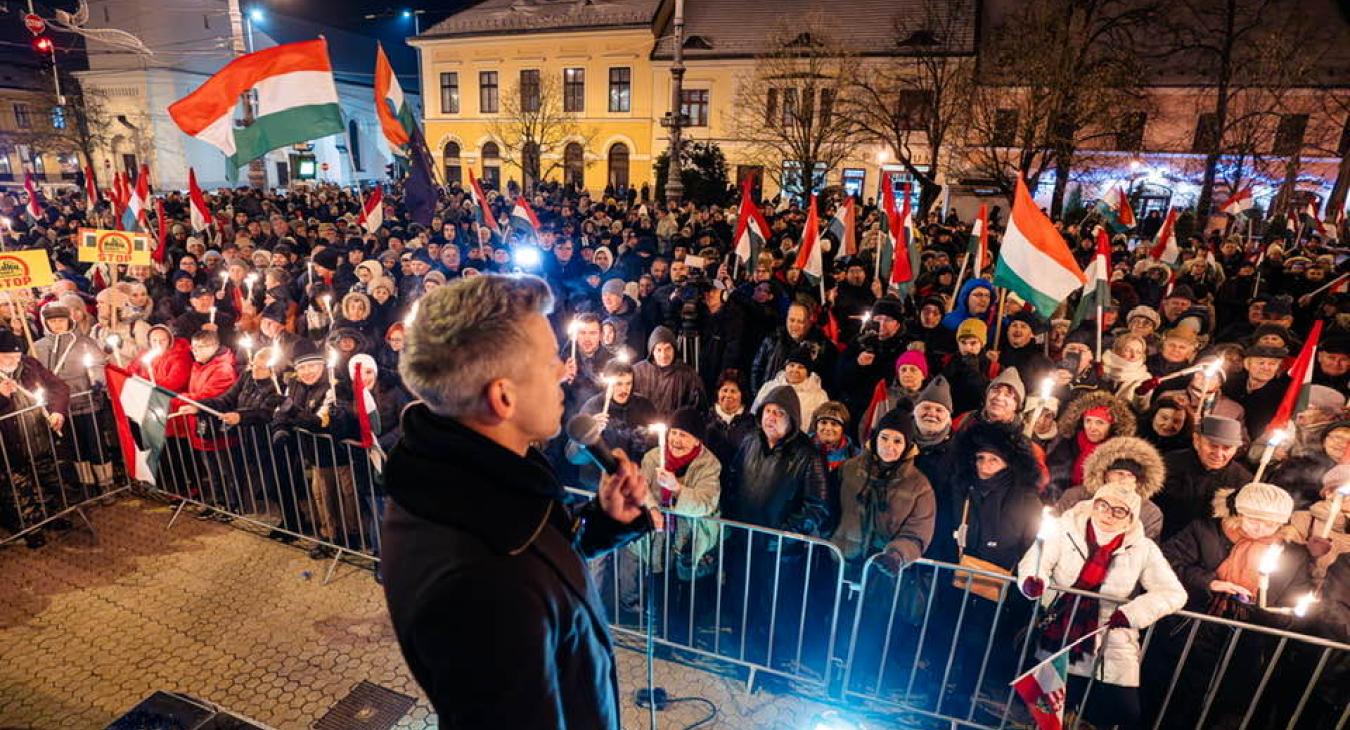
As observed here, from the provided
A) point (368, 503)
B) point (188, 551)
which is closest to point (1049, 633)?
point (368, 503)

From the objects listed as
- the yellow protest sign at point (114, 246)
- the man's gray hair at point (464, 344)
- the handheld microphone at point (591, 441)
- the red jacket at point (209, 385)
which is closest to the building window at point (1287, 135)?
the handheld microphone at point (591, 441)

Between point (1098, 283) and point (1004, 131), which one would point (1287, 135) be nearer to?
point (1004, 131)

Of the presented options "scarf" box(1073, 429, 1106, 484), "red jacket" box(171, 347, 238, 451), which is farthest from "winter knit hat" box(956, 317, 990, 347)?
"red jacket" box(171, 347, 238, 451)

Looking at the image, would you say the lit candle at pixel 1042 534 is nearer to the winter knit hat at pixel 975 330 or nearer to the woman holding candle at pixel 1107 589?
the woman holding candle at pixel 1107 589

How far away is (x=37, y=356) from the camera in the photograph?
20.1ft

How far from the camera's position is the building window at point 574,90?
4019cm

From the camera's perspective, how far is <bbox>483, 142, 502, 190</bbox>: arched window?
43250 millimetres

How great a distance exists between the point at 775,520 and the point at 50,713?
4162mm

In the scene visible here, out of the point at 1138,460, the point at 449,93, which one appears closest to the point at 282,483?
the point at 1138,460

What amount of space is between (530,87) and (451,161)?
792 centimetres

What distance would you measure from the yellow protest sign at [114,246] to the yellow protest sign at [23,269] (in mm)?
1723

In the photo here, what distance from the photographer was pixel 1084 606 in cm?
359

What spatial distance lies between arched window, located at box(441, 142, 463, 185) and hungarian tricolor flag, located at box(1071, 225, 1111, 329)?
43.4 metres

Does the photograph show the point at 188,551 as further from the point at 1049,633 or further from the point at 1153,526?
the point at 1153,526
